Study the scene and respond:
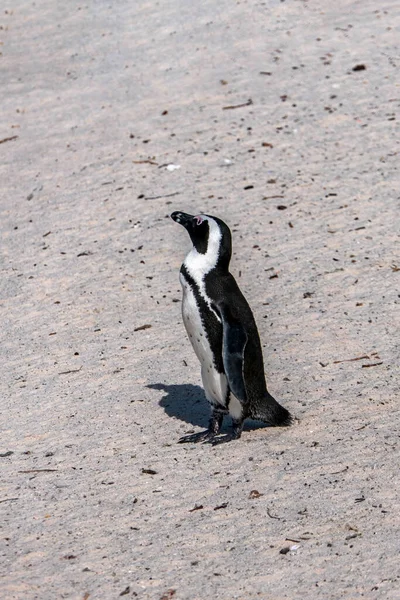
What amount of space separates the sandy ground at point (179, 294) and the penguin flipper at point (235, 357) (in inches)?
11.4

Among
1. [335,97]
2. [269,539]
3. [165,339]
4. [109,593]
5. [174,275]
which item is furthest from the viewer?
[335,97]

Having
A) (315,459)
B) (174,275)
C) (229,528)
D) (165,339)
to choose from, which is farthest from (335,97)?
(229,528)

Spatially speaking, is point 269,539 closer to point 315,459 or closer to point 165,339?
point 315,459

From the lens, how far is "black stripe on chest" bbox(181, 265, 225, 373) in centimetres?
475

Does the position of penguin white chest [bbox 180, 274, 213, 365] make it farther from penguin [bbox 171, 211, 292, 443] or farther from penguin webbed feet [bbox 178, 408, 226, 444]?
penguin webbed feet [bbox 178, 408, 226, 444]

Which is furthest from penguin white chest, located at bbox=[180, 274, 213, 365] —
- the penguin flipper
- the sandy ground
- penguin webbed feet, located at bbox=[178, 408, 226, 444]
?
the sandy ground

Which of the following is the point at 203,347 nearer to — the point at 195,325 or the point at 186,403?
the point at 195,325

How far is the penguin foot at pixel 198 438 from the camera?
4840 mm

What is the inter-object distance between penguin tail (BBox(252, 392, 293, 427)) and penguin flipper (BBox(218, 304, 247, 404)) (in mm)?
213

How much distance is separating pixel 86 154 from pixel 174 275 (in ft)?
8.26

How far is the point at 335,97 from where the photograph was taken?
31.0 ft

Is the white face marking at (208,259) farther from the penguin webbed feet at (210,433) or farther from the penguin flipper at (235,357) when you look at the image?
the penguin webbed feet at (210,433)

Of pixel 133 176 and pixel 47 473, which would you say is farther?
pixel 133 176

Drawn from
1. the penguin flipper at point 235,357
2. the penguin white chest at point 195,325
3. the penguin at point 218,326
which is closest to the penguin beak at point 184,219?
the penguin at point 218,326
